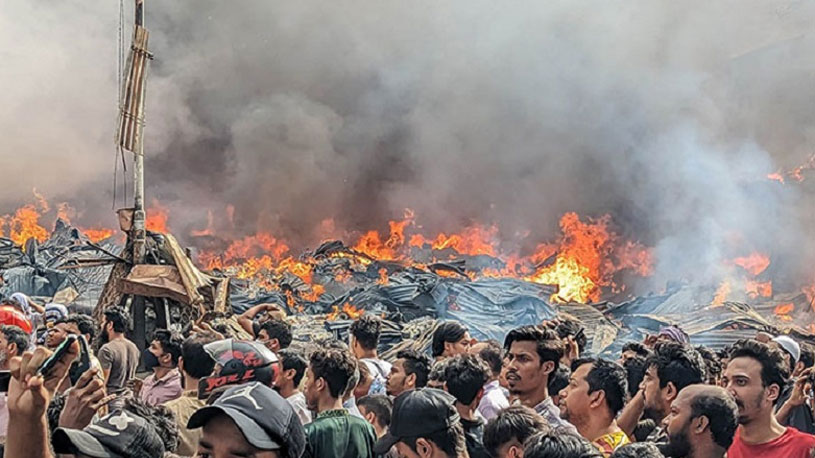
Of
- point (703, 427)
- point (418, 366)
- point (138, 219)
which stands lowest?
point (703, 427)

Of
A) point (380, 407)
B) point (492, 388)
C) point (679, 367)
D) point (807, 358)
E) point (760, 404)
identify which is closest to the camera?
point (760, 404)

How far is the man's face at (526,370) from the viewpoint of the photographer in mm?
4062

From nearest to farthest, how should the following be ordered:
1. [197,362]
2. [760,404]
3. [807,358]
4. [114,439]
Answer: [114,439] → [760,404] → [197,362] → [807,358]

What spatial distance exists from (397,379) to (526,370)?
3.22 ft

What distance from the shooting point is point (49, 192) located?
60.4ft

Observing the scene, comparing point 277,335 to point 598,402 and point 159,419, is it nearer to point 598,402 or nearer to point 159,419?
point 598,402

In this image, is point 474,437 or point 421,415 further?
point 474,437

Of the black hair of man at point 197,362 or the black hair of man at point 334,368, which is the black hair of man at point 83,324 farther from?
the black hair of man at point 334,368

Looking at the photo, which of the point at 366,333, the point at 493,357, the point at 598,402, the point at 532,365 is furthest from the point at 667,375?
the point at 366,333

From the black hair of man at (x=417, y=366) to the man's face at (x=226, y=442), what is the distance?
2505 mm

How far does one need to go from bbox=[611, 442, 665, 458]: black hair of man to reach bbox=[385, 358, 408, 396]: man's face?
7.61 feet

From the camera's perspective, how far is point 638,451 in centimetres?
246

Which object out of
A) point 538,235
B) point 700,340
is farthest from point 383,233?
point 700,340

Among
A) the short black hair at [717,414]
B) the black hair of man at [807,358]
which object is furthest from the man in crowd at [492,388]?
the black hair of man at [807,358]
